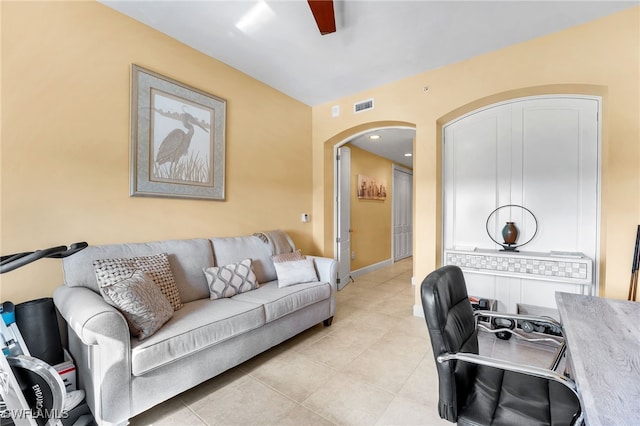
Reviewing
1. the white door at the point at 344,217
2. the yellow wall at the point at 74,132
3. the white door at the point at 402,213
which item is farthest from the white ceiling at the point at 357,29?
the white door at the point at 402,213

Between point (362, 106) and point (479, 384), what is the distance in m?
3.42

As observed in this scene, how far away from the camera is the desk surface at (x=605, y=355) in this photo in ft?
2.36

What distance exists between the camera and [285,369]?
2.19 meters

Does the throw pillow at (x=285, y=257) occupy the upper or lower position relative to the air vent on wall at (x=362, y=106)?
lower

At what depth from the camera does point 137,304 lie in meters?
1.65

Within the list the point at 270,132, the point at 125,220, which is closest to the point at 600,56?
the point at 270,132

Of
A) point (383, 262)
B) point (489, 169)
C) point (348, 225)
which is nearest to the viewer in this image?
point (489, 169)

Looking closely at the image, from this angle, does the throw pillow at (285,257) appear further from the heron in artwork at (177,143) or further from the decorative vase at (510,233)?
the decorative vase at (510,233)

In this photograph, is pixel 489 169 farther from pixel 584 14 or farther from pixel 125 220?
pixel 125 220

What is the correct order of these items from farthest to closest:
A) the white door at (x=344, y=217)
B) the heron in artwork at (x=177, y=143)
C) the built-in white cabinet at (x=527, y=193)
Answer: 1. the white door at (x=344, y=217)
2. the built-in white cabinet at (x=527, y=193)
3. the heron in artwork at (x=177, y=143)

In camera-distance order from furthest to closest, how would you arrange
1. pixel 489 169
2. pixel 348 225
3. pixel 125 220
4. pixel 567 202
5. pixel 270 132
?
pixel 348 225
pixel 270 132
pixel 489 169
pixel 567 202
pixel 125 220

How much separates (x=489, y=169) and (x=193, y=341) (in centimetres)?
339

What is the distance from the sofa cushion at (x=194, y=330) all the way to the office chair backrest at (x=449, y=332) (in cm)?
139

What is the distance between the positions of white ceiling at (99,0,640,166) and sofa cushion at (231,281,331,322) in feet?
7.89
